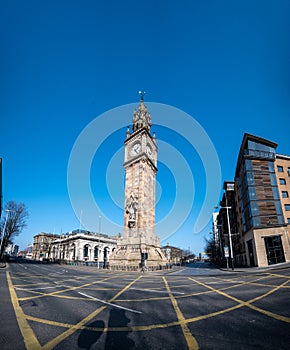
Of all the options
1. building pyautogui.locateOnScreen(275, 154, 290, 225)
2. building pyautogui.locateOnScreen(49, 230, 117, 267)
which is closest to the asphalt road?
building pyautogui.locateOnScreen(275, 154, 290, 225)

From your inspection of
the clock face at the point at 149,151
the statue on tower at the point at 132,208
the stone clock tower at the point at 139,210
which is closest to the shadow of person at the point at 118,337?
the stone clock tower at the point at 139,210

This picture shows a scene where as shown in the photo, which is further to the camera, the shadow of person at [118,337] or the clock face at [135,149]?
the clock face at [135,149]

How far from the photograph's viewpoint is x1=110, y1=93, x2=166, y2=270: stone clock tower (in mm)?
32881

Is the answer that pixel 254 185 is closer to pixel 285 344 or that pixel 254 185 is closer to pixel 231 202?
pixel 231 202

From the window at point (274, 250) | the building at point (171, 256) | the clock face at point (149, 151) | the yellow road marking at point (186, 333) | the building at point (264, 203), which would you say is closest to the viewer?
the yellow road marking at point (186, 333)

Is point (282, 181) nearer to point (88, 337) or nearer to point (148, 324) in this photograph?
point (148, 324)

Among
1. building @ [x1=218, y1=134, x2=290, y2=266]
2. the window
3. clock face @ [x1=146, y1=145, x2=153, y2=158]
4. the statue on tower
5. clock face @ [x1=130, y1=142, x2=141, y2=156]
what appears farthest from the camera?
clock face @ [x1=146, y1=145, x2=153, y2=158]

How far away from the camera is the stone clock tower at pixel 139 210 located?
32.9 m

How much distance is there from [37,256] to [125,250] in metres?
106

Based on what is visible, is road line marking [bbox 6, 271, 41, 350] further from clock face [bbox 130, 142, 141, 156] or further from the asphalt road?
clock face [bbox 130, 142, 141, 156]

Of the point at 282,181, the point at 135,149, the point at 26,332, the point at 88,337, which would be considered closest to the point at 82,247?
the point at 135,149

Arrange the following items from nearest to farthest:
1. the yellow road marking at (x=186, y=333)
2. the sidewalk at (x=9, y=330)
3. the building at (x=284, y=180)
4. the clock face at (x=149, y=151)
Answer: the yellow road marking at (x=186, y=333), the sidewalk at (x=9, y=330), the building at (x=284, y=180), the clock face at (x=149, y=151)

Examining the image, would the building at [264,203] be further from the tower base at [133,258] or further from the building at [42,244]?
the building at [42,244]

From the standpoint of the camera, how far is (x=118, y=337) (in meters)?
4.48
